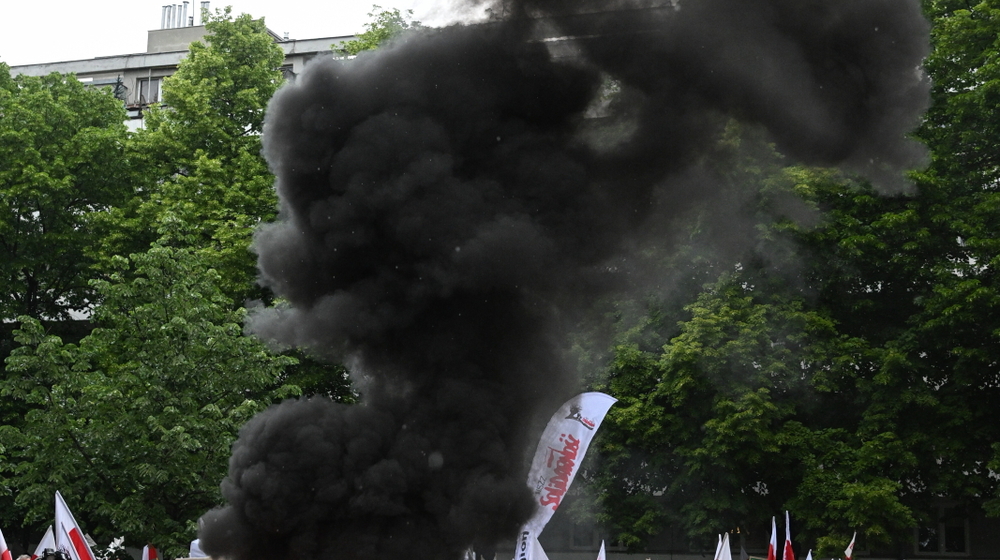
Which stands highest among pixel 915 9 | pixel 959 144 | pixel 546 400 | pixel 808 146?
pixel 959 144

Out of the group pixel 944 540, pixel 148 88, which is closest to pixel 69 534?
pixel 944 540

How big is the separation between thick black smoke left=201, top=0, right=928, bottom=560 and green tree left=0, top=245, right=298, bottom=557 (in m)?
6.21

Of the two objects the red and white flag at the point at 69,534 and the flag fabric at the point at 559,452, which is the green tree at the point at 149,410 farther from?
the flag fabric at the point at 559,452

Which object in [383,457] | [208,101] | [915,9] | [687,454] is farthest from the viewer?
[208,101]

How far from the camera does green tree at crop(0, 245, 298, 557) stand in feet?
67.1

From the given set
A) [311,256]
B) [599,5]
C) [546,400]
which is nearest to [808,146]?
[599,5]

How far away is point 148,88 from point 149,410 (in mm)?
28303

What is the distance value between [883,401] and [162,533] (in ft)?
46.7

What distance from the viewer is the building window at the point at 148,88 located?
150 ft

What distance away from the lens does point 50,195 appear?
92.1 feet

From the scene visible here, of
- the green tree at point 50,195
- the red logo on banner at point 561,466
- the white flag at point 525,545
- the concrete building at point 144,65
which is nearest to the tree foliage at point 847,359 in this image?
the red logo on banner at point 561,466

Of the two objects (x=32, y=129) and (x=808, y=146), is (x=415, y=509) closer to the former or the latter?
(x=808, y=146)

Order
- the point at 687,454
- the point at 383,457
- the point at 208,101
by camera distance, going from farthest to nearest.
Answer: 1. the point at 208,101
2. the point at 687,454
3. the point at 383,457

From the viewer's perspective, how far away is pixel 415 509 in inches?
533
